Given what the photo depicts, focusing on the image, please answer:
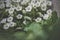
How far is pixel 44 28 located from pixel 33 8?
20 centimetres

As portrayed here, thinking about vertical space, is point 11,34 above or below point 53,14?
below

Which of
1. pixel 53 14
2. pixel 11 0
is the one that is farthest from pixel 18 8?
pixel 53 14

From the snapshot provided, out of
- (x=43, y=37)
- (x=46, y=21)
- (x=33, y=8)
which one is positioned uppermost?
(x=33, y=8)

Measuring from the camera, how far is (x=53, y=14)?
57.1 inches

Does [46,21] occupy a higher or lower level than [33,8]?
lower

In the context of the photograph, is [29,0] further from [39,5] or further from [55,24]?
[55,24]

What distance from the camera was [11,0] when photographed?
146 centimetres

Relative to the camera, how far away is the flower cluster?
1.45m

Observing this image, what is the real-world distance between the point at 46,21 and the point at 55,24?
85mm

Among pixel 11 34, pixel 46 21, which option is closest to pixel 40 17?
pixel 46 21

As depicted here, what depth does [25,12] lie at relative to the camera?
57.4 inches

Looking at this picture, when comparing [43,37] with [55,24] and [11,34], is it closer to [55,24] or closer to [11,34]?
[55,24]

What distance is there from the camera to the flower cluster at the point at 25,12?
145cm

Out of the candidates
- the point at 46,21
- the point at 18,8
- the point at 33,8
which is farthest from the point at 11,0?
the point at 46,21
